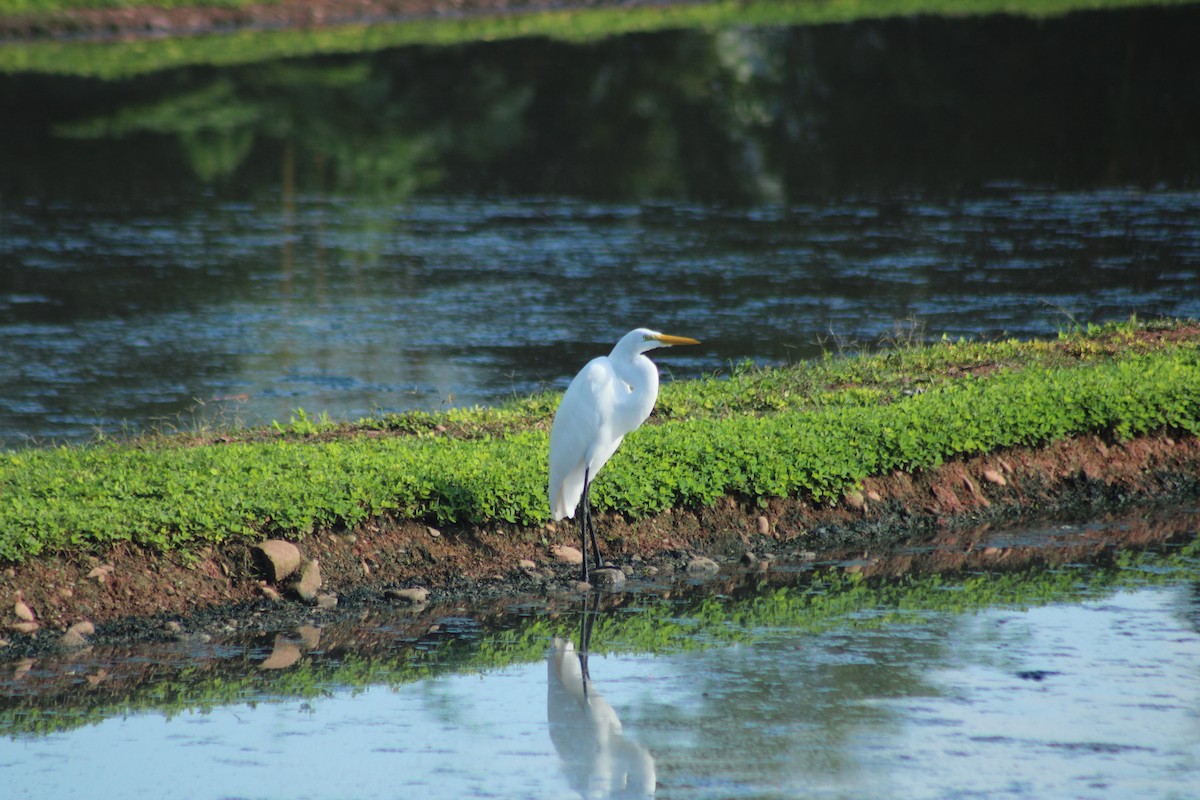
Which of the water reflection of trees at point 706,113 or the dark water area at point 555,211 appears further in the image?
the water reflection of trees at point 706,113

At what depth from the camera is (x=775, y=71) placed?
3269 centimetres

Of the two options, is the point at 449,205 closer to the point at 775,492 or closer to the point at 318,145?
the point at 318,145

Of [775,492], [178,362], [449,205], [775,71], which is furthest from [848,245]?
[775,71]

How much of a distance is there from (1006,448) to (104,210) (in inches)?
597

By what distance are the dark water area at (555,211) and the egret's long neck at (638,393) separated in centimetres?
429

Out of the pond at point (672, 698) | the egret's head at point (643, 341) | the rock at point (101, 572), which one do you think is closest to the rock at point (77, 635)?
the pond at point (672, 698)

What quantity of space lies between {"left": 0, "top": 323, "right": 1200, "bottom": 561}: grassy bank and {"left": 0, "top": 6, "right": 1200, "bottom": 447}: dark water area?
6.77 feet

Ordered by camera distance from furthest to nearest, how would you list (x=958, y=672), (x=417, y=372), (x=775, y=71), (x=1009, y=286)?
(x=775, y=71) < (x=1009, y=286) < (x=417, y=372) < (x=958, y=672)

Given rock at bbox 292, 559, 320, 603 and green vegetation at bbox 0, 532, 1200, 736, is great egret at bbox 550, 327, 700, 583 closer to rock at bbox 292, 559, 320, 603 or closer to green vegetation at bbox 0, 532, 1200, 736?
green vegetation at bbox 0, 532, 1200, 736

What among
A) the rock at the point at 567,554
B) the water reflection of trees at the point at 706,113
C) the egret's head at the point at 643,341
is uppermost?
the water reflection of trees at the point at 706,113

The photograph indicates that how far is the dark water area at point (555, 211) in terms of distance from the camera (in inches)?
579

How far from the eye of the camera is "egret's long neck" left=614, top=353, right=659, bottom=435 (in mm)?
8523

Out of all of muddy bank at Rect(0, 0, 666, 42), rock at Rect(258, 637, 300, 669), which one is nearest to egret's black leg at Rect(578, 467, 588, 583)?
rock at Rect(258, 637, 300, 669)

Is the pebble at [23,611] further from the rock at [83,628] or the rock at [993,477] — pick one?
the rock at [993,477]
